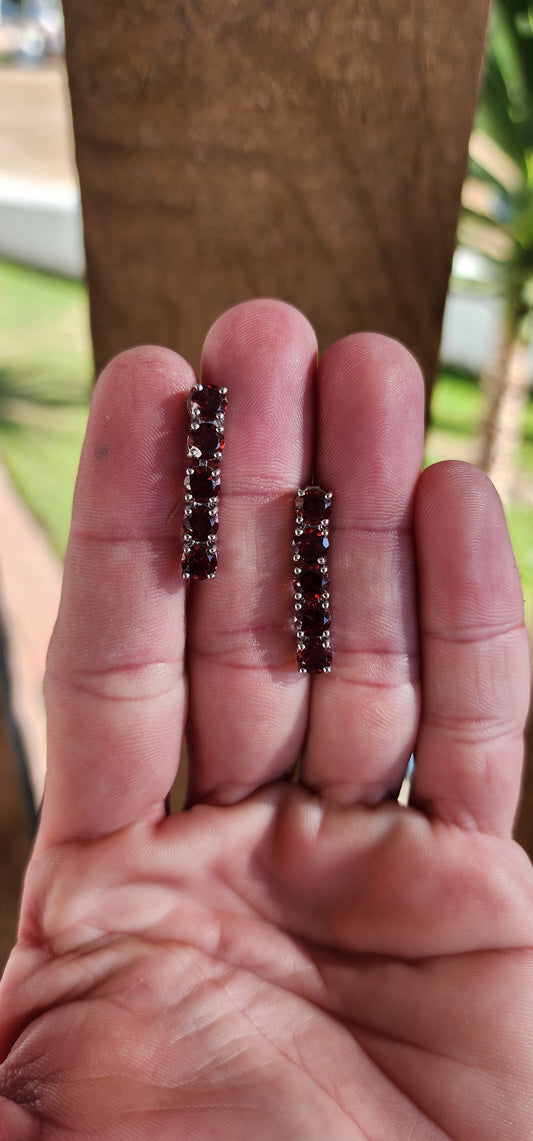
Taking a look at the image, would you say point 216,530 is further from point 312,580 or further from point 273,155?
point 273,155

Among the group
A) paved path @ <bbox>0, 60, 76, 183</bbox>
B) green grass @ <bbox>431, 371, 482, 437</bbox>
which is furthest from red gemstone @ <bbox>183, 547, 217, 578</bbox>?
paved path @ <bbox>0, 60, 76, 183</bbox>

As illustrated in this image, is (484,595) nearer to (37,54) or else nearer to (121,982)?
(121,982)

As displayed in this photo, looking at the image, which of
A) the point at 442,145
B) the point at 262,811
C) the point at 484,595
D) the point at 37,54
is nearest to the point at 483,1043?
the point at 262,811

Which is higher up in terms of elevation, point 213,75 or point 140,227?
point 213,75

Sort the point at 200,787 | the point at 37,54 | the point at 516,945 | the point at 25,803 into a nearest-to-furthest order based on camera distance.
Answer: the point at 516,945 < the point at 200,787 < the point at 25,803 < the point at 37,54

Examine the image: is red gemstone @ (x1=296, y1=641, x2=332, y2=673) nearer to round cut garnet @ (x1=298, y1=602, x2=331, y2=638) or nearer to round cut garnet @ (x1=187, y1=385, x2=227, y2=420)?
round cut garnet @ (x1=298, y1=602, x2=331, y2=638)

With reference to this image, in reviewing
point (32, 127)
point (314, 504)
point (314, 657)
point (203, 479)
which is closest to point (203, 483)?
point (203, 479)

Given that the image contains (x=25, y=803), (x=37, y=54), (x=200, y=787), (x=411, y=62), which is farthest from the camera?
(x=37, y=54)
